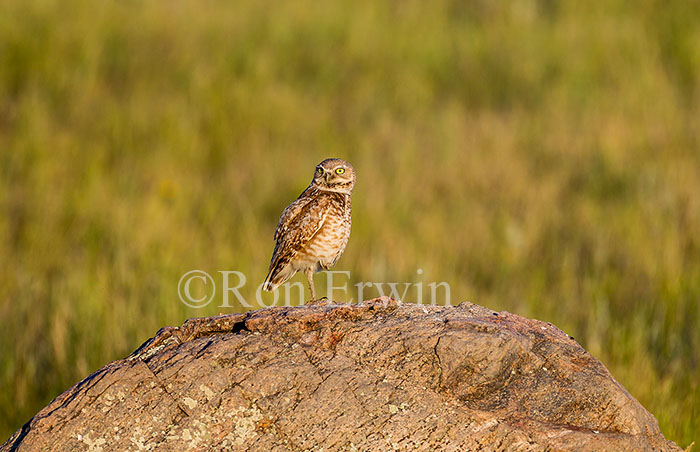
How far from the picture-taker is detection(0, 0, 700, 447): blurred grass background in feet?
20.7

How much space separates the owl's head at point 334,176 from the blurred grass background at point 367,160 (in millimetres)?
2151

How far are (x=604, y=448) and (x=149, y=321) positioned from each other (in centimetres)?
384

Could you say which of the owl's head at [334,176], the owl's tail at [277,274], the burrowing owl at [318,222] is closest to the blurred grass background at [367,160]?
the owl's tail at [277,274]

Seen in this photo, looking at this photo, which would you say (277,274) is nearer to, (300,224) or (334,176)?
(300,224)

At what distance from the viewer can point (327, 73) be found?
11125 mm

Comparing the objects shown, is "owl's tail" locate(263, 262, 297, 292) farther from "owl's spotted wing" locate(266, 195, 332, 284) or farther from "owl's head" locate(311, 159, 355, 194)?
"owl's head" locate(311, 159, 355, 194)

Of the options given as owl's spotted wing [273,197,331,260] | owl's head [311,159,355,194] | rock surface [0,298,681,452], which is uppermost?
owl's head [311,159,355,194]

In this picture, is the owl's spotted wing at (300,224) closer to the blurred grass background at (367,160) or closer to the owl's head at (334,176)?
the owl's head at (334,176)

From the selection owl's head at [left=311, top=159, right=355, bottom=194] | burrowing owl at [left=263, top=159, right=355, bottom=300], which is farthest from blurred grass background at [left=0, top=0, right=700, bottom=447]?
owl's head at [left=311, top=159, right=355, bottom=194]

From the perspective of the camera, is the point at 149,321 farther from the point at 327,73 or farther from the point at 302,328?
the point at 327,73

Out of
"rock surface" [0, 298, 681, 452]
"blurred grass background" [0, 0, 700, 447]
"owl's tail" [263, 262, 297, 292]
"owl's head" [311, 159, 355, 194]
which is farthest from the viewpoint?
"blurred grass background" [0, 0, 700, 447]

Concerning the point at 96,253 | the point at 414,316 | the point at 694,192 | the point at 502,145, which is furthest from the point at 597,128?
the point at 414,316

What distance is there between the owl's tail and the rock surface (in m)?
1.14

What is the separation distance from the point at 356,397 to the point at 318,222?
52.8 inches
